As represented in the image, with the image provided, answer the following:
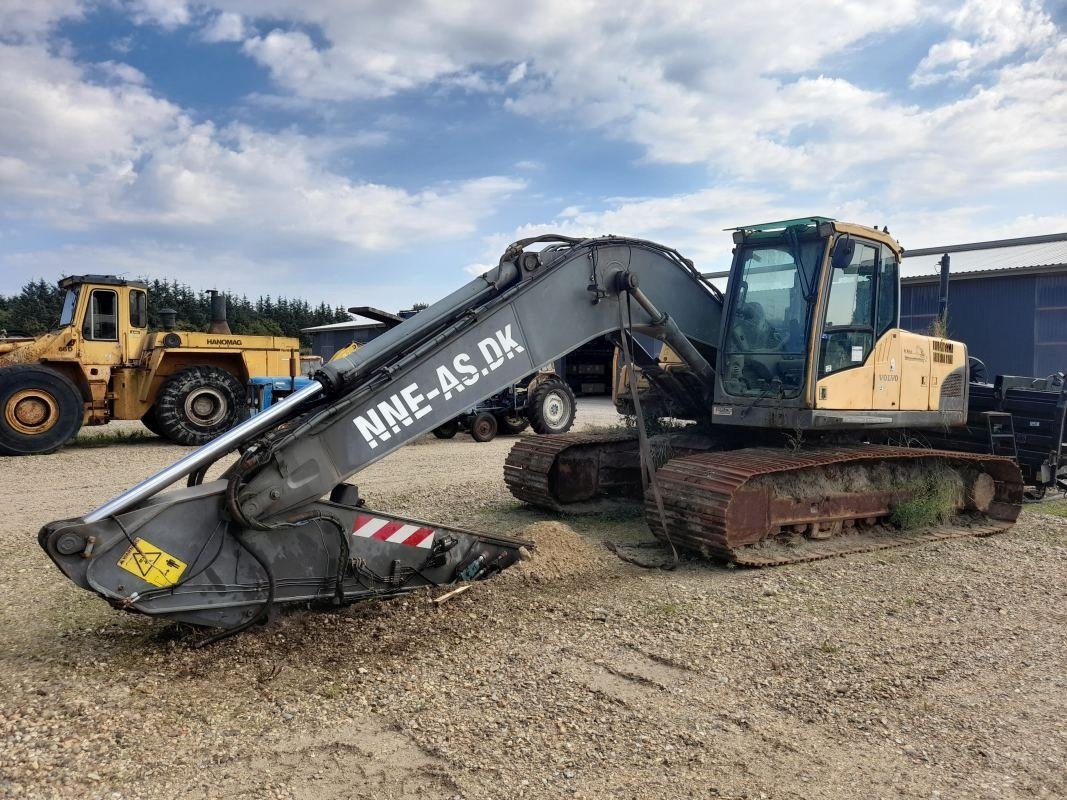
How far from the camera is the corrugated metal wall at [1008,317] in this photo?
21.8 meters

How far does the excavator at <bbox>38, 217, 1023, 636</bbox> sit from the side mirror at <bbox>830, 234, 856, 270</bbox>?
1.4 inches

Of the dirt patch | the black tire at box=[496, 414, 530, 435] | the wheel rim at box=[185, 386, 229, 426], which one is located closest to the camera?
the dirt patch

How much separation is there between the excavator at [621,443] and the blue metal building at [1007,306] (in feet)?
52.8

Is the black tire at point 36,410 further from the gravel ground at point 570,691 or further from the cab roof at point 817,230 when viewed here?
the cab roof at point 817,230

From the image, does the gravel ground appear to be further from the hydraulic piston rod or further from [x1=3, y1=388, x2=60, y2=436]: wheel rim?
[x1=3, y1=388, x2=60, y2=436]: wheel rim

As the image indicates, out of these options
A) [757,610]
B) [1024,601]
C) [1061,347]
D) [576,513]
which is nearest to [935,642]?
[757,610]

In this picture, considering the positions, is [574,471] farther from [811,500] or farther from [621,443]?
[811,500]

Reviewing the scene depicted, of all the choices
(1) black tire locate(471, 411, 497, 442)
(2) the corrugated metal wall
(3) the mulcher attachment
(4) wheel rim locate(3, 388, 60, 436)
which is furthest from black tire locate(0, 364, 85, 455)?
(2) the corrugated metal wall

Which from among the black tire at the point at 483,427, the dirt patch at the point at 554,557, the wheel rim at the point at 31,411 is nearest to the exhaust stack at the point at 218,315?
the wheel rim at the point at 31,411

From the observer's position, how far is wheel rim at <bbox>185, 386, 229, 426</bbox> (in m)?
15.1

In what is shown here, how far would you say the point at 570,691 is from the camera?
412 cm

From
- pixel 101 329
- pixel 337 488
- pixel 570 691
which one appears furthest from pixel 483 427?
pixel 570 691

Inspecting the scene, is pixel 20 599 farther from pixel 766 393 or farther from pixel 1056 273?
pixel 1056 273

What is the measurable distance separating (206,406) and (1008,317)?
20595 millimetres
